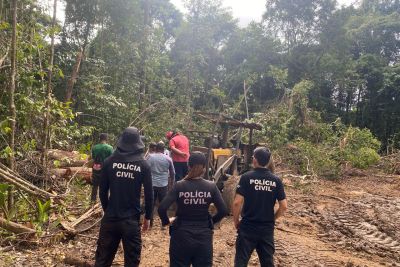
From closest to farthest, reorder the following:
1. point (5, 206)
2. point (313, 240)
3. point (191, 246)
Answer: point (191, 246) → point (5, 206) → point (313, 240)

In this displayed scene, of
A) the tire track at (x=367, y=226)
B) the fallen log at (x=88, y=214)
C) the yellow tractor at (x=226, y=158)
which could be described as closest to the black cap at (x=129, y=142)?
the fallen log at (x=88, y=214)

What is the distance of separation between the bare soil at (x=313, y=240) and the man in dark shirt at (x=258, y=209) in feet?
5.03

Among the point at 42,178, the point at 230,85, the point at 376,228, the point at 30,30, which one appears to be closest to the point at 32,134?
the point at 42,178

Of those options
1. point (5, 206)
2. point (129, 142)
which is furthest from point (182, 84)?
point (129, 142)

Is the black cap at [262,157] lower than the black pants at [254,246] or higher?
higher

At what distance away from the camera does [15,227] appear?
543 centimetres

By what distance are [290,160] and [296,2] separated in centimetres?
1652

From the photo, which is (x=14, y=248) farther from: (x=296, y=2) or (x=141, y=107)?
(x=296, y=2)

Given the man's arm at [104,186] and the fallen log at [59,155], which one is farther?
the fallen log at [59,155]

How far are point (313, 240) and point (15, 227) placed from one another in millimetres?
4956

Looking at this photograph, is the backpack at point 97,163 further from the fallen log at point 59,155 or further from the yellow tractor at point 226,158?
the yellow tractor at point 226,158

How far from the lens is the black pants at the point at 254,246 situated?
401 cm

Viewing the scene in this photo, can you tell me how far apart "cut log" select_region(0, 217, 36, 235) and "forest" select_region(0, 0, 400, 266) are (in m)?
0.13

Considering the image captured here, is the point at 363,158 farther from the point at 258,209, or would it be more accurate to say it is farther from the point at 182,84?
the point at 258,209
